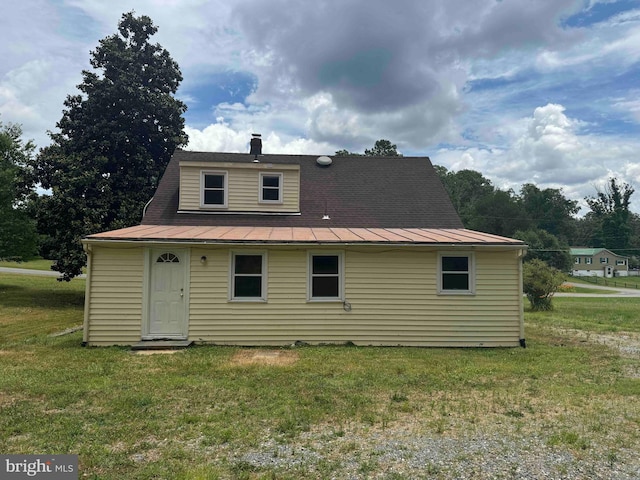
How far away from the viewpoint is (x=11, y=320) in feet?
40.7

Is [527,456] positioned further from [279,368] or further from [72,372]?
[72,372]

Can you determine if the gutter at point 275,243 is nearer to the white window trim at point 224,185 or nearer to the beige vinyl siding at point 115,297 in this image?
the beige vinyl siding at point 115,297

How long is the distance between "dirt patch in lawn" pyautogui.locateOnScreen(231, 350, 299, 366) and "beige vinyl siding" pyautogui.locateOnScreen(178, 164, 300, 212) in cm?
523

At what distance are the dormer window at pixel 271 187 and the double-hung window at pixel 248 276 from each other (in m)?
3.57

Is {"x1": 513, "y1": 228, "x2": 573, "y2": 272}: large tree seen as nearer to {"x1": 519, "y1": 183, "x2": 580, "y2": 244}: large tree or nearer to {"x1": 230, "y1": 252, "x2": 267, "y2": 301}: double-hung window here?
{"x1": 519, "y1": 183, "x2": 580, "y2": 244}: large tree

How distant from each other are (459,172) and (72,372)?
8161cm

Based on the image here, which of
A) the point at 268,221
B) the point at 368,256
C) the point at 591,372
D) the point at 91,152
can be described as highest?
the point at 91,152

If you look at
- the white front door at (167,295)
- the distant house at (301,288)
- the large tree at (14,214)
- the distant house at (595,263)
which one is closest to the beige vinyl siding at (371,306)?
the distant house at (301,288)

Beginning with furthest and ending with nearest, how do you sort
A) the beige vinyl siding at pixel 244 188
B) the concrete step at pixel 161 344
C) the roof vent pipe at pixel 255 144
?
the roof vent pipe at pixel 255 144
the beige vinyl siding at pixel 244 188
the concrete step at pixel 161 344

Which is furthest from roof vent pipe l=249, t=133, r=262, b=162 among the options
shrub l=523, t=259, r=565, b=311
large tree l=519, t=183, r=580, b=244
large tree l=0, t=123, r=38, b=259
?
large tree l=519, t=183, r=580, b=244

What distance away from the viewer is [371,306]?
977cm

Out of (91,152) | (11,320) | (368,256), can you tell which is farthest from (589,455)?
(91,152)

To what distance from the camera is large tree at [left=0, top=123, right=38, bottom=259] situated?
1742cm

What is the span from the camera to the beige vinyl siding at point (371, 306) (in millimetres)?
9570
